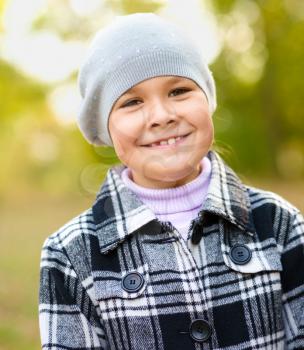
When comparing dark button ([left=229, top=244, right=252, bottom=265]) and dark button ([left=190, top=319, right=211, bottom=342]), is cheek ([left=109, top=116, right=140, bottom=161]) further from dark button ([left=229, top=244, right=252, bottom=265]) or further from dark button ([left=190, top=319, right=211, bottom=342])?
dark button ([left=190, top=319, right=211, bottom=342])

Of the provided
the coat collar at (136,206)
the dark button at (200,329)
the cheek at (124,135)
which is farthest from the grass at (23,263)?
the dark button at (200,329)

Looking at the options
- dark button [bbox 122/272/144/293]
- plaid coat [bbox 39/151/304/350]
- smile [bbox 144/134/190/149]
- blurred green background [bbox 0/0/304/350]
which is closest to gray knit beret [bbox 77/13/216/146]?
smile [bbox 144/134/190/149]

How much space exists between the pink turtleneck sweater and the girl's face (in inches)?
2.9

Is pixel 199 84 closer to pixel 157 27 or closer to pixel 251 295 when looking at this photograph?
pixel 157 27

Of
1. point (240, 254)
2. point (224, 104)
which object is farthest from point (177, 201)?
point (224, 104)

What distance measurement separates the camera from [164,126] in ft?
5.97

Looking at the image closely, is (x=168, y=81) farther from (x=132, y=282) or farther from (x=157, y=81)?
(x=132, y=282)

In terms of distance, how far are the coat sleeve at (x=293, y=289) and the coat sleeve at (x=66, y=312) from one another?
0.57 m

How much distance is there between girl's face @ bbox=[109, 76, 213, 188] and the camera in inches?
71.5

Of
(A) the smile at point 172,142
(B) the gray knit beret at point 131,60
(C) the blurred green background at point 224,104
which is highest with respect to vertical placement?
(C) the blurred green background at point 224,104

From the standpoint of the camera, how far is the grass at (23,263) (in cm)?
394

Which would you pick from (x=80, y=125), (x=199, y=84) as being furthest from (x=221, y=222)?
(x=80, y=125)

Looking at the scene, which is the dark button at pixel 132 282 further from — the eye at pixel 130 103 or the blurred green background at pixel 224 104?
the blurred green background at pixel 224 104

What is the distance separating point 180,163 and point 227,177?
0.25 m
